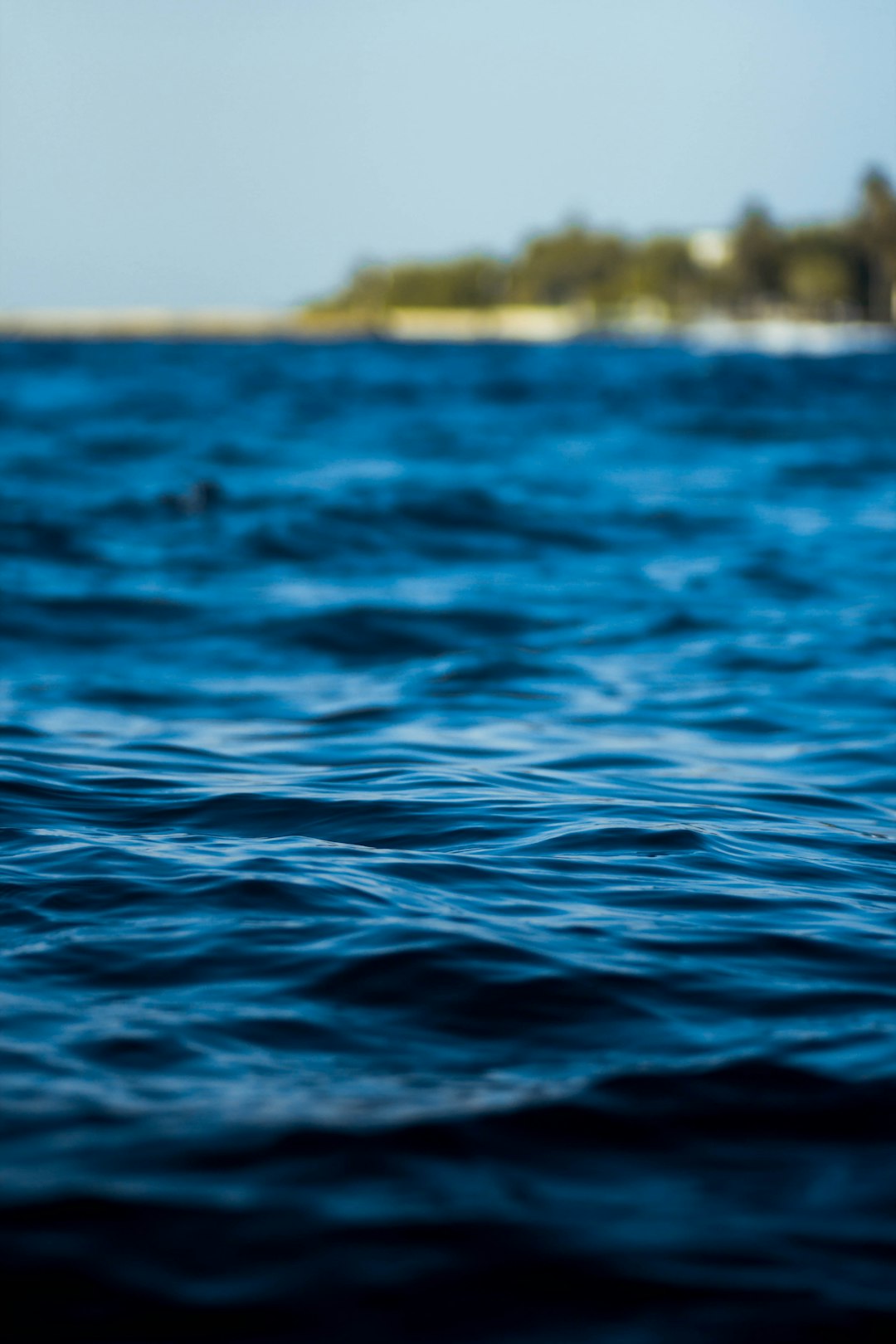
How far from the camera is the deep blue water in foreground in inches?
111

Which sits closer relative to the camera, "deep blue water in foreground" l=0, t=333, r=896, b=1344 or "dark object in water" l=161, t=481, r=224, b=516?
"deep blue water in foreground" l=0, t=333, r=896, b=1344

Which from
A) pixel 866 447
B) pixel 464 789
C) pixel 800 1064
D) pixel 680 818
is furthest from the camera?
pixel 866 447

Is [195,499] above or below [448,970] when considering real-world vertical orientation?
above

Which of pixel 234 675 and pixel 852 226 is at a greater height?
pixel 852 226

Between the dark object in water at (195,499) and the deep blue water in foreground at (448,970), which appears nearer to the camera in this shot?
the deep blue water in foreground at (448,970)

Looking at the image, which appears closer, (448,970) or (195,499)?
(448,970)

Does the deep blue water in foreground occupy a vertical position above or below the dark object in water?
below

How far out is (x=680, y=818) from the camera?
19.0ft

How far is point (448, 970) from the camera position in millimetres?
4113

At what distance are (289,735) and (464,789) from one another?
146 cm

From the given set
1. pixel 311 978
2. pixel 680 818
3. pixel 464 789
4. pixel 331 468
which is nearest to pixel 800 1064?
pixel 311 978

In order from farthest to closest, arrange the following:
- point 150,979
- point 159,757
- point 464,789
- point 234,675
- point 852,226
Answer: point 852,226 < point 234,675 < point 159,757 < point 464,789 < point 150,979

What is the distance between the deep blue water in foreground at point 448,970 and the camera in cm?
282

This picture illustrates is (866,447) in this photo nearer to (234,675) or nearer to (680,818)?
(234,675)
